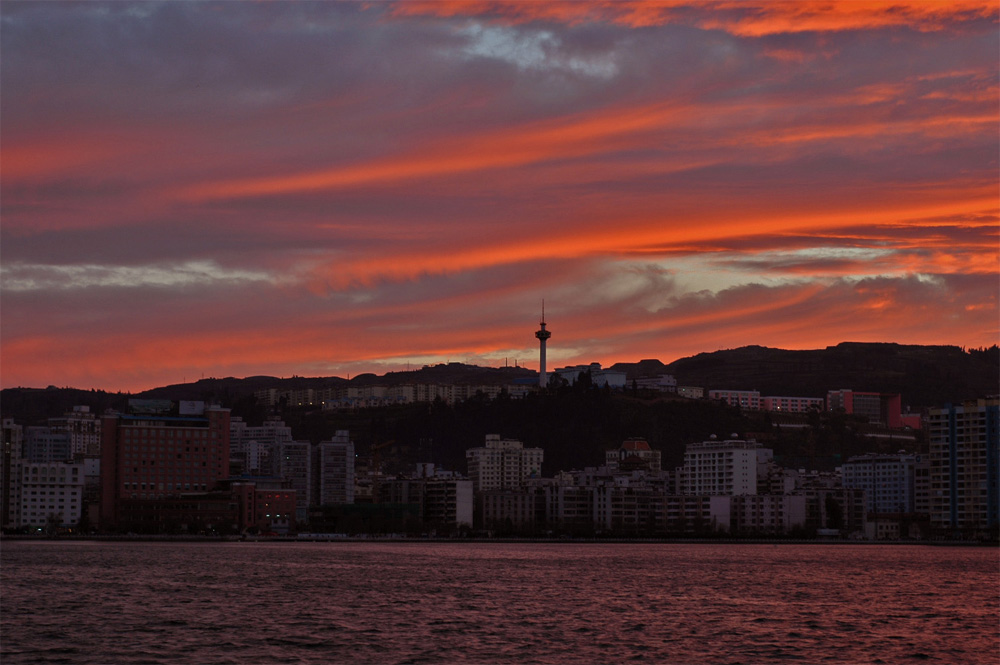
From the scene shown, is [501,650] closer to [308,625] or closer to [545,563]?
[308,625]

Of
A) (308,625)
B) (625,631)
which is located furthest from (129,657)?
(625,631)

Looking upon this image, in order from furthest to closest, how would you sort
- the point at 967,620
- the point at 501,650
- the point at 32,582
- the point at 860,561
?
the point at 860,561 → the point at 32,582 → the point at 967,620 → the point at 501,650

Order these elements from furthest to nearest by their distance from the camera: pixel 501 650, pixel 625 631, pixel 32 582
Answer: pixel 32 582 → pixel 625 631 → pixel 501 650

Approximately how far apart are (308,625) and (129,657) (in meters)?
13.6

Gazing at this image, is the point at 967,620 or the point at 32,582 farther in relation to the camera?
the point at 32,582

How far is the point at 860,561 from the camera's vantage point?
146m

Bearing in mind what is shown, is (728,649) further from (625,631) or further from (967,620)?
(967,620)

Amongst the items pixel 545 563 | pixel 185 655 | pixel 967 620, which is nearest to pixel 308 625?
pixel 185 655

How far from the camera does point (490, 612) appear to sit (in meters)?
76.7

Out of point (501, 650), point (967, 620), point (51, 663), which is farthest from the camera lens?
point (967, 620)

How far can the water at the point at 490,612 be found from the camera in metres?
59.7

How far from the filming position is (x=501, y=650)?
5978 cm

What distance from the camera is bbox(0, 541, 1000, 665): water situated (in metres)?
59.7

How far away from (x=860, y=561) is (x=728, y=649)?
296 feet
